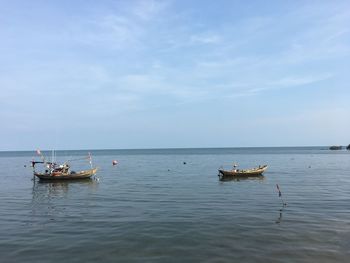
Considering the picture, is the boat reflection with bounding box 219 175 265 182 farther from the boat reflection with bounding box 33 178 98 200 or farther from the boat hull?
the boat hull

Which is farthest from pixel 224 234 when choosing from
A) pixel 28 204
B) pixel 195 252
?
pixel 28 204

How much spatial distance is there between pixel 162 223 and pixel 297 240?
32.8ft

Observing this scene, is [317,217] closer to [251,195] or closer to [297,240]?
[297,240]

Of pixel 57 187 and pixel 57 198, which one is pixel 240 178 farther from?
pixel 57 198

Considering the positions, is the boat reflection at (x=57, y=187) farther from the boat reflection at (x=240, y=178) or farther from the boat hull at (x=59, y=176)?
the boat reflection at (x=240, y=178)

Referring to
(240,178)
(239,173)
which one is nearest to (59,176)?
(240,178)

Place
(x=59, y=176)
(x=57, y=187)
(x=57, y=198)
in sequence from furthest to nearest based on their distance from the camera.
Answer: (x=59, y=176), (x=57, y=187), (x=57, y=198)

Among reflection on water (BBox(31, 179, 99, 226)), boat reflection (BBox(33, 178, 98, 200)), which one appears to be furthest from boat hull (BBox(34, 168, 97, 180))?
reflection on water (BBox(31, 179, 99, 226))

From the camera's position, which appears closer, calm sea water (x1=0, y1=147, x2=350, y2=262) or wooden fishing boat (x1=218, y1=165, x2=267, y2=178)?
calm sea water (x1=0, y1=147, x2=350, y2=262)

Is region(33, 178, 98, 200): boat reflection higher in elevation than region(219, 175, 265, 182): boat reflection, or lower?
lower

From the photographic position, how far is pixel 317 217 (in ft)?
102

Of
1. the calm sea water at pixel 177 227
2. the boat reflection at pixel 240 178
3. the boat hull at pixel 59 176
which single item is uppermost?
the boat hull at pixel 59 176

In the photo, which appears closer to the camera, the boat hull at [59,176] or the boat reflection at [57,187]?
the boat reflection at [57,187]

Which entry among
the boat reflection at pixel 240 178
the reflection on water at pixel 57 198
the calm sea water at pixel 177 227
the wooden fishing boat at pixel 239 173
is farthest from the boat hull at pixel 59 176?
the wooden fishing boat at pixel 239 173
